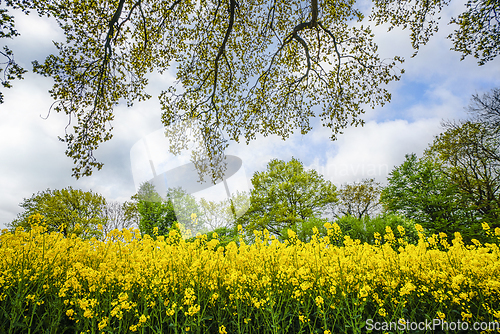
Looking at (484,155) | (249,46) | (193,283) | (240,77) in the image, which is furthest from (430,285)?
(484,155)

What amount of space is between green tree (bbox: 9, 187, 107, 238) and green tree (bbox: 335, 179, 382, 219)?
87.0 feet

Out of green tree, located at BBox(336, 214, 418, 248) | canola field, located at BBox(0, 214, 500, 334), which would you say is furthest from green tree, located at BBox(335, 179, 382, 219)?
canola field, located at BBox(0, 214, 500, 334)

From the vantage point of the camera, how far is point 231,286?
9.82ft

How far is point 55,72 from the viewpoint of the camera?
232 inches

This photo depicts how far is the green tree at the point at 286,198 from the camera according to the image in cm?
2008

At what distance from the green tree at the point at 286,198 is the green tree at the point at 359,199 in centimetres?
571

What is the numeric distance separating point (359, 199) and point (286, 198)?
37.0 ft

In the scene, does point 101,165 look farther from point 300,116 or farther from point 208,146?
point 300,116

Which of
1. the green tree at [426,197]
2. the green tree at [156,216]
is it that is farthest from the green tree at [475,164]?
the green tree at [156,216]

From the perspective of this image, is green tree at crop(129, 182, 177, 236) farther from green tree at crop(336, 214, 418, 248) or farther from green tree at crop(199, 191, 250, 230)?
green tree at crop(336, 214, 418, 248)

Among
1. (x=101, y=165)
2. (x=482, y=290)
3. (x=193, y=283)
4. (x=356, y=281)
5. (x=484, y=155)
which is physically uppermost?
(x=101, y=165)

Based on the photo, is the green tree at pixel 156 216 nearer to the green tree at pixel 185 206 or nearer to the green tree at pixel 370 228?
the green tree at pixel 185 206

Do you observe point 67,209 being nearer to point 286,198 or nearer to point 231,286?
point 286,198

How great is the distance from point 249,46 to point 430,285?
8800 mm
